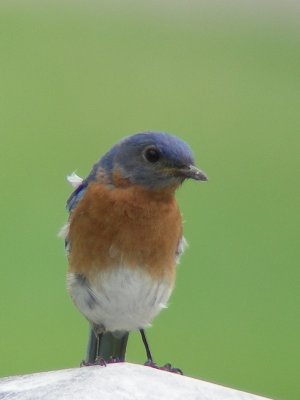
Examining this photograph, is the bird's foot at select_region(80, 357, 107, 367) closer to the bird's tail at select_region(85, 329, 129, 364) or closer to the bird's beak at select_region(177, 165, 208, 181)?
the bird's tail at select_region(85, 329, 129, 364)

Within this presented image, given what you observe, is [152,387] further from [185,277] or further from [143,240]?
[185,277]

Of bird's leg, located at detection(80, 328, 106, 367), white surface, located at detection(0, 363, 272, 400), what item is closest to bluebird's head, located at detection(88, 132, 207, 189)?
bird's leg, located at detection(80, 328, 106, 367)

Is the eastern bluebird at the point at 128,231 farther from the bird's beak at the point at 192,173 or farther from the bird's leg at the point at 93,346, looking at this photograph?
the bird's leg at the point at 93,346

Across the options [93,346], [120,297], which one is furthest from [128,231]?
[93,346]

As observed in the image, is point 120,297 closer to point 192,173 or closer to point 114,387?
point 192,173

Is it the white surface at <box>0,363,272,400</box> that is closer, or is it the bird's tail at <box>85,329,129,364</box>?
the white surface at <box>0,363,272,400</box>

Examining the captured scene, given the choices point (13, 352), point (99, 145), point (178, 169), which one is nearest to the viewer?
point (178, 169)

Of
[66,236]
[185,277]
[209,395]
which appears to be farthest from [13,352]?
[209,395]
